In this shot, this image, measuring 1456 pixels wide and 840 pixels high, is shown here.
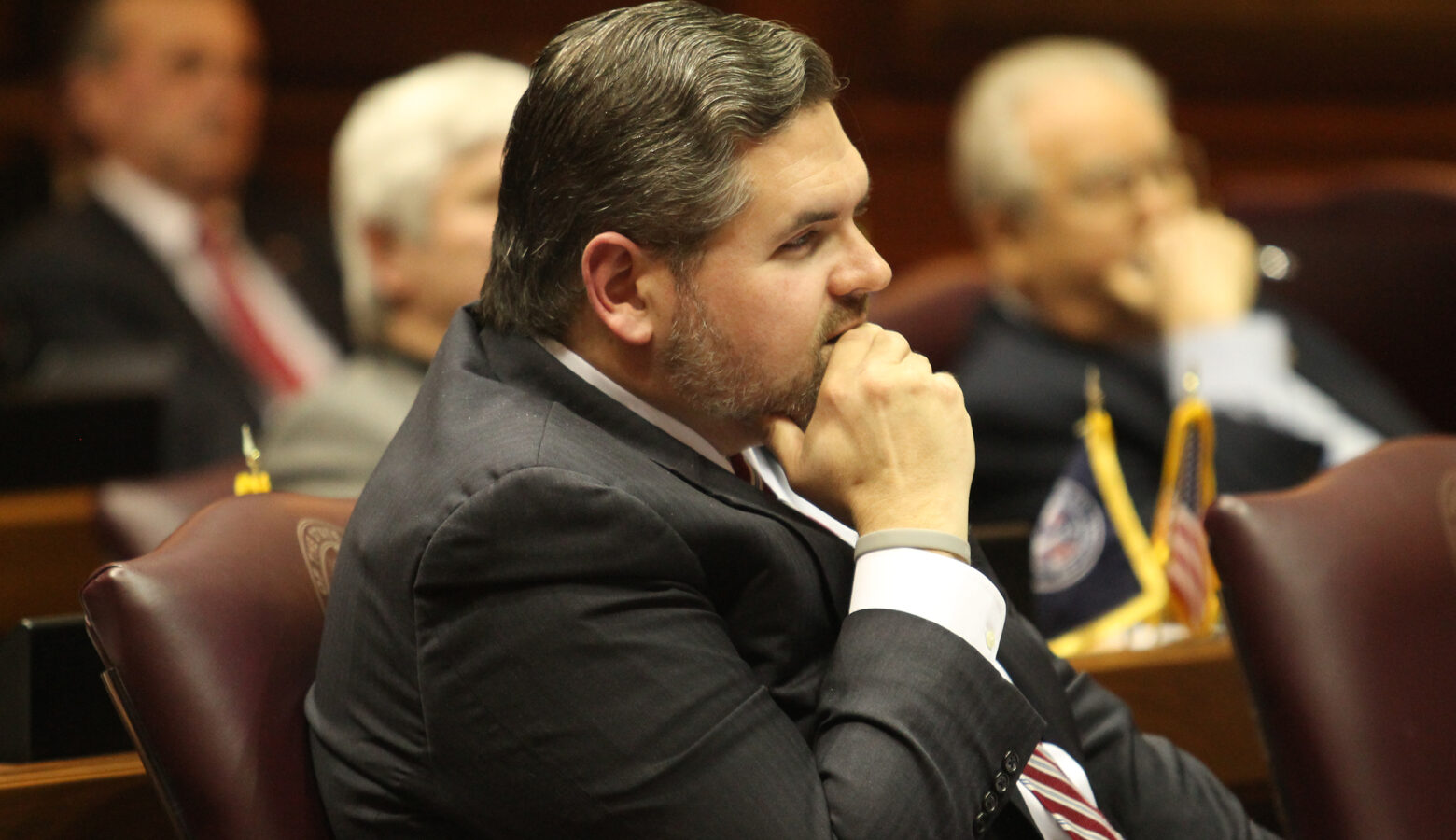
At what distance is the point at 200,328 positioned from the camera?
3.25 m

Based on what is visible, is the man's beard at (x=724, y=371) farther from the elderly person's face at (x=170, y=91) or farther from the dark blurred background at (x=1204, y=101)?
the elderly person's face at (x=170, y=91)

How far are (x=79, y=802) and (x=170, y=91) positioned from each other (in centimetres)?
246

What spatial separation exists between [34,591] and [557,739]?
4.45 feet

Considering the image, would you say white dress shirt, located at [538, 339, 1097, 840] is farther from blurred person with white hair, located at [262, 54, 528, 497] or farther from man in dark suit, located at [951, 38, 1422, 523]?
man in dark suit, located at [951, 38, 1422, 523]

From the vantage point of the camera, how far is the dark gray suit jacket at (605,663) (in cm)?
99

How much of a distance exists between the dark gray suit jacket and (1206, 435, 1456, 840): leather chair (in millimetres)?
295

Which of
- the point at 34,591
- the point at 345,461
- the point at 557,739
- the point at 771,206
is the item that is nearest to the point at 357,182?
the point at 345,461

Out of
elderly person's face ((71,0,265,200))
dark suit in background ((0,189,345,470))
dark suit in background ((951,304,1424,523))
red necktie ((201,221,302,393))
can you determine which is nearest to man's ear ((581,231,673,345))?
dark suit in background ((951,304,1424,523))

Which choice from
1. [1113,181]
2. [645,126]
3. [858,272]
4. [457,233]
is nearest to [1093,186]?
[1113,181]

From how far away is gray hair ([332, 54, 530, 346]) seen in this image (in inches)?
87.2

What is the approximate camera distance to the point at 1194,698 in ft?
5.23

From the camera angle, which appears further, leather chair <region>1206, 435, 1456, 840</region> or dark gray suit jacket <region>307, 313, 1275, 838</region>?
leather chair <region>1206, 435, 1456, 840</region>

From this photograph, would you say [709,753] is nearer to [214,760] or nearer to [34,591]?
[214,760]

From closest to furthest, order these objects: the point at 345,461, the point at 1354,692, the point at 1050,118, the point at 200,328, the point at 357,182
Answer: the point at 1354,692, the point at 345,461, the point at 357,182, the point at 1050,118, the point at 200,328
